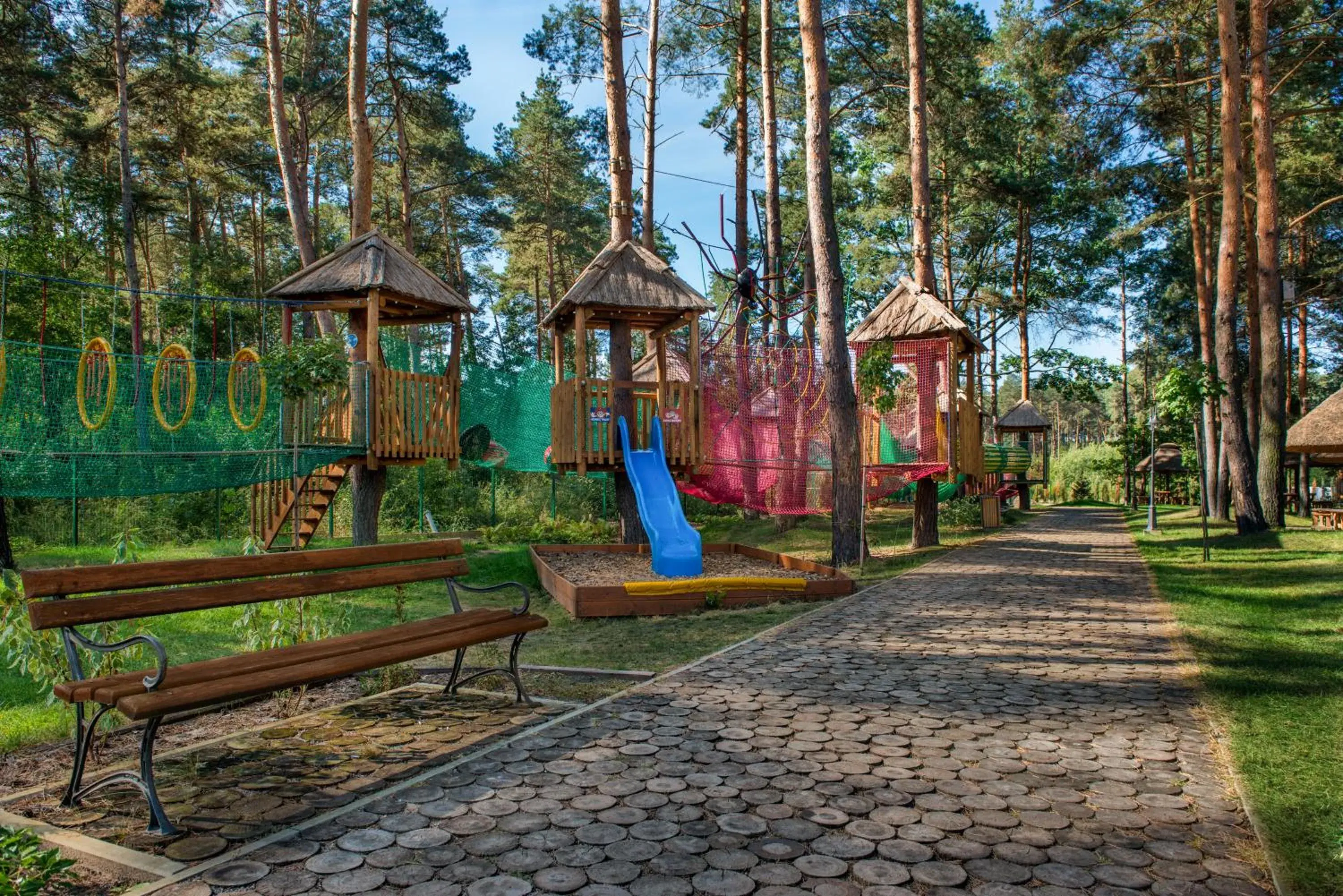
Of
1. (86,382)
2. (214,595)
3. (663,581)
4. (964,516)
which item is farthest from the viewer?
(964,516)

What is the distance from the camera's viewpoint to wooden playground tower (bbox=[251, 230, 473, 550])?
36.1 feet

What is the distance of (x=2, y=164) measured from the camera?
20719mm

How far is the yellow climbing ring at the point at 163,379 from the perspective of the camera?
9.76 meters

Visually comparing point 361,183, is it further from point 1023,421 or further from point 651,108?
point 1023,421

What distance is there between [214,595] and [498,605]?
5.49 metres

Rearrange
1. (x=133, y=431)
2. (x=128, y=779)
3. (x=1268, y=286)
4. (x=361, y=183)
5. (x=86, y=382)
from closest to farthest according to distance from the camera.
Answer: (x=128, y=779)
(x=86, y=382)
(x=133, y=431)
(x=361, y=183)
(x=1268, y=286)

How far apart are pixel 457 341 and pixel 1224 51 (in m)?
13.9

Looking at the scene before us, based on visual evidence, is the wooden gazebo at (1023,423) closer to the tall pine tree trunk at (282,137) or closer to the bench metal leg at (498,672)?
the tall pine tree trunk at (282,137)

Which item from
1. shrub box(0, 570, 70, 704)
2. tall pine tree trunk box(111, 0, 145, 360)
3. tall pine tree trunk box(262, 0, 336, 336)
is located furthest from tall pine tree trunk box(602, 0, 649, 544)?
tall pine tree trunk box(111, 0, 145, 360)

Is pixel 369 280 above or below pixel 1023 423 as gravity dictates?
above

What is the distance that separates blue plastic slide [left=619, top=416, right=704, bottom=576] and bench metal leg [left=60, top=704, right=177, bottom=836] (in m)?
6.50

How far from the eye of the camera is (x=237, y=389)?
10938 millimetres

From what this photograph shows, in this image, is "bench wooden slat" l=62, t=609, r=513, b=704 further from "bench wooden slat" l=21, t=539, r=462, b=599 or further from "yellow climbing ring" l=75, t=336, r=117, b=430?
"yellow climbing ring" l=75, t=336, r=117, b=430

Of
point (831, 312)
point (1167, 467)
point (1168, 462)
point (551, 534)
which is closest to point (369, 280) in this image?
point (551, 534)
